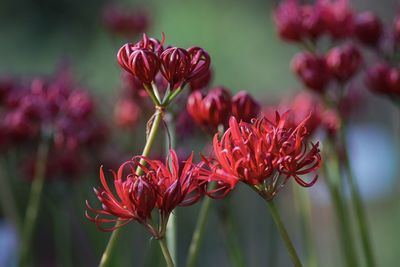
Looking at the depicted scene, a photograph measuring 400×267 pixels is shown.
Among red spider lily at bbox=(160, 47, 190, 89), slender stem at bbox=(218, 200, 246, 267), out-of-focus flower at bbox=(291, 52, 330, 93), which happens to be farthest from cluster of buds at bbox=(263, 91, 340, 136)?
red spider lily at bbox=(160, 47, 190, 89)

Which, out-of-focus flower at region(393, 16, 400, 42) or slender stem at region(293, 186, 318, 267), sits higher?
out-of-focus flower at region(393, 16, 400, 42)

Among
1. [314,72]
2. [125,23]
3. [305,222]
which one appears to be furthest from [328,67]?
[125,23]

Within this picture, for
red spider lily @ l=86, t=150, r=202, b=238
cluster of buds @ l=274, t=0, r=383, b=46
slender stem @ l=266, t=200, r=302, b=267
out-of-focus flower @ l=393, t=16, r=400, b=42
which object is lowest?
slender stem @ l=266, t=200, r=302, b=267

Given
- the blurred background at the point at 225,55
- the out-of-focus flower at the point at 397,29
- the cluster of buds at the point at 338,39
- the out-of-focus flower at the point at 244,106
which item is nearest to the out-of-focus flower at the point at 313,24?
the cluster of buds at the point at 338,39

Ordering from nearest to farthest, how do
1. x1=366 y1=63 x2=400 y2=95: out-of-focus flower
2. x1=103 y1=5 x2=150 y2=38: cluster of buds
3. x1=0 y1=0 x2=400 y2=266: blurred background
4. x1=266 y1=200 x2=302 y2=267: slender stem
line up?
x1=266 y1=200 x2=302 y2=267: slender stem
x1=366 y1=63 x2=400 y2=95: out-of-focus flower
x1=103 y1=5 x2=150 y2=38: cluster of buds
x1=0 y1=0 x2=400 y2=266: blurred background

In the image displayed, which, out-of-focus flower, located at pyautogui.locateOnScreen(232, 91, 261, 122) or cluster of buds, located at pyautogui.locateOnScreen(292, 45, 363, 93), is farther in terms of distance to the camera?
cluster of buds, located at pyautogui.locateOnScreen(292, 45, 363, 93)

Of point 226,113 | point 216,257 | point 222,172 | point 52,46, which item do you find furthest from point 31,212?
point 52,46

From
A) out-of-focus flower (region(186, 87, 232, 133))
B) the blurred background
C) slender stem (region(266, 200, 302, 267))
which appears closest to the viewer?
→ slender stem (region(266, 200, 302, 267))

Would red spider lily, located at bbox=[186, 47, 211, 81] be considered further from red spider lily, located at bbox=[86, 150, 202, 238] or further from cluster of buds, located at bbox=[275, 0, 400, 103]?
cluster of buds, located at bbox=[275, 0, 400, 103]
